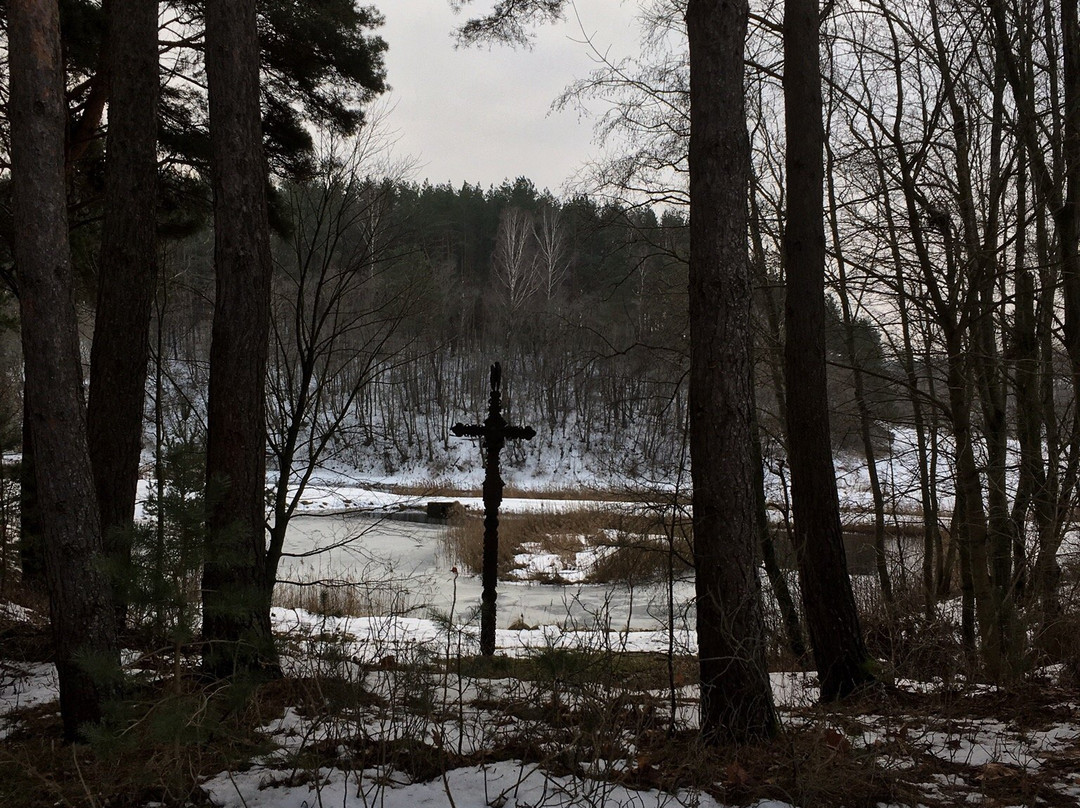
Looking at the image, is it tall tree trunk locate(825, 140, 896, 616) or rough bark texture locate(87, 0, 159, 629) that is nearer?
rough bark texture locate(87, 0, 159, 629)

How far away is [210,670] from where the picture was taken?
4301mm

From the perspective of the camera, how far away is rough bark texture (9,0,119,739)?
3320 mm

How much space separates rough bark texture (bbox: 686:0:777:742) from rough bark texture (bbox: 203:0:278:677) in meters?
2.46

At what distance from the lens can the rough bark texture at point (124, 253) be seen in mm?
5082

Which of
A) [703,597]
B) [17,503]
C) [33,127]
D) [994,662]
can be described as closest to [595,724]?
[703,597]

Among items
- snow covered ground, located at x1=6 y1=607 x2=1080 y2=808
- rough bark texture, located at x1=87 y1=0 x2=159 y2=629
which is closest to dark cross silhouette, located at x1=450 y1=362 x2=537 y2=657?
rough bark texture, located at x1=87 y1=0 x2=159 y2=629

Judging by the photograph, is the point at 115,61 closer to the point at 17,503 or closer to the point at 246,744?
the point at 246,744

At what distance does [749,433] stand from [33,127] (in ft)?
11.3

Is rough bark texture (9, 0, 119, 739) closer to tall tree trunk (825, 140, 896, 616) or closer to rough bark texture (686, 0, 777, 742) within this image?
rough bark texture (686, 0, 777, 742)

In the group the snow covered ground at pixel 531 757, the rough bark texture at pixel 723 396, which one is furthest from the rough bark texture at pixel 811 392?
the rough bark texture at pixel 723 396

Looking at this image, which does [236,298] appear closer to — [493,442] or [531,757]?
[531,757]

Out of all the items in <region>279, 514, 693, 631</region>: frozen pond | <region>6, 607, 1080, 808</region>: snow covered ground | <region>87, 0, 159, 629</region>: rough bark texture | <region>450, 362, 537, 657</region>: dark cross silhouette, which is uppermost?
<region>87, 0, 159, 629</region>: rough bark texture

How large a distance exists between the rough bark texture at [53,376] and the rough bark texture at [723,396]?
8.73 ft

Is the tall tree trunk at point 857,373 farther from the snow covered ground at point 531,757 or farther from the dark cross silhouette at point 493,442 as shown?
the snow covered ground at point 531,757
